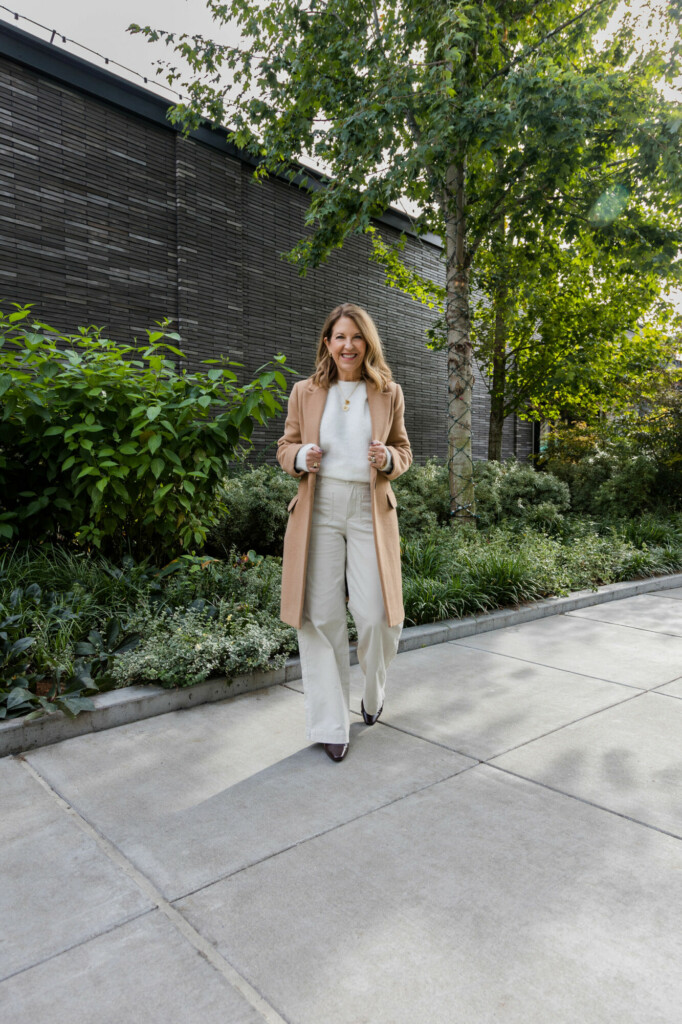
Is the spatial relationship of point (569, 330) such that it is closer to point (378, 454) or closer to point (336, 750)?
point (378, 454)

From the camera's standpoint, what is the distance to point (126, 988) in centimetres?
180

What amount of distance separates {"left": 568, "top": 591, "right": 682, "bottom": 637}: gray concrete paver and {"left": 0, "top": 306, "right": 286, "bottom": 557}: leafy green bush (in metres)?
3.63

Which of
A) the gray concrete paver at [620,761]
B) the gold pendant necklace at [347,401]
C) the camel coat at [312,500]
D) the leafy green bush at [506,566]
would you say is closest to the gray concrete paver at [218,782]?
the gray concrete paver at [620,761]

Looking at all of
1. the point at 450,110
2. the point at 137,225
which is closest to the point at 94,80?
the point at 137,225

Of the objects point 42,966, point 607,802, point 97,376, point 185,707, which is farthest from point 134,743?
point 97,376

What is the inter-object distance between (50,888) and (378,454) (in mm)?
2058

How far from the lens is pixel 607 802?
2812 mm

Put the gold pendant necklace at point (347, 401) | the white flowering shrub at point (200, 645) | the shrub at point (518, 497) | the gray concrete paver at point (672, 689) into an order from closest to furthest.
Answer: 1. the gold pendant necklace at point (347, 401)
2. the white flowering shrub at point (200, 645)
3. the gray concrete paver at point (672, 689)
4. the shrub at point (518, 497)

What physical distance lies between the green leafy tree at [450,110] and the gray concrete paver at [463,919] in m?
6.11

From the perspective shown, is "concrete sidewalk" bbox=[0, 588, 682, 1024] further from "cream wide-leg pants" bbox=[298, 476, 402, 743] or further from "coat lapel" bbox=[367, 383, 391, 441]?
"coat lapel" bbox=[367, 383, 391, 441]

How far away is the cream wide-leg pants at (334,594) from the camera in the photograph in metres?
3.20

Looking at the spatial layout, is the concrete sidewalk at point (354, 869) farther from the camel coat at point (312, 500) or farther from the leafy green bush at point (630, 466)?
the leafy green bush at point (630, 466)

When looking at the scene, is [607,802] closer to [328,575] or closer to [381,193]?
[328,575]

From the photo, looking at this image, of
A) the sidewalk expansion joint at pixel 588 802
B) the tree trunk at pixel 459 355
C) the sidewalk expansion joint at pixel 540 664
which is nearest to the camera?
the sidewalk expansion joint at pixel 588 802
